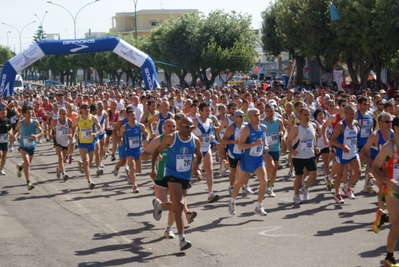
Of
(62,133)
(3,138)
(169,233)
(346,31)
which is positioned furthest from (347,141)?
(346,31)

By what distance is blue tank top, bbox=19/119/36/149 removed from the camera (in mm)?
14961

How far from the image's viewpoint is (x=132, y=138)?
14391mm

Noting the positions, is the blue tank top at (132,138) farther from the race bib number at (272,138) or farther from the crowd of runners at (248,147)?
the race bib number at (272,138)

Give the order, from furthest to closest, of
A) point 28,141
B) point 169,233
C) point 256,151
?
point 28,141 → point 256,151 → point 169,233

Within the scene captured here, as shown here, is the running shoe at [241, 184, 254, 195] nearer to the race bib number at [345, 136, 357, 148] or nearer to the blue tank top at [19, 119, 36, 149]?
the race bib number at [345, 136, 357, 148]

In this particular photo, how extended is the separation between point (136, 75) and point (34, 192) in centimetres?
6328

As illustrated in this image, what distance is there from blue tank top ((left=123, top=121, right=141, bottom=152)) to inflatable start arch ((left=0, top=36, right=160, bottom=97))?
1888 cm

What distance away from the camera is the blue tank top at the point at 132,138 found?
566 inches

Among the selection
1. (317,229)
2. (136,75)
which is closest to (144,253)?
(317,229)

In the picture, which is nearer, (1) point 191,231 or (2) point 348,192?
(1) point 191,231

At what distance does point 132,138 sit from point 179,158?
5.22 metres

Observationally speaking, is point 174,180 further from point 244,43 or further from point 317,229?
point 244,43

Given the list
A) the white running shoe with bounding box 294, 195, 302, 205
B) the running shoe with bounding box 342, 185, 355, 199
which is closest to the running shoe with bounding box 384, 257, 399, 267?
the white running shoe with bounding box 294, 195, 302, 205

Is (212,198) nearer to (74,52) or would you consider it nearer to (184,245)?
(184,245)
